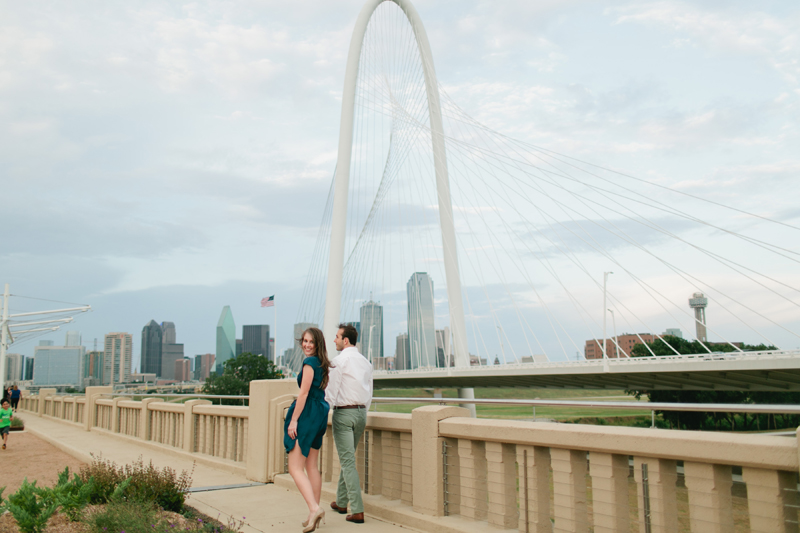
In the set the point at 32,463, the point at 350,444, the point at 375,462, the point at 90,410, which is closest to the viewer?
the point at 350,444

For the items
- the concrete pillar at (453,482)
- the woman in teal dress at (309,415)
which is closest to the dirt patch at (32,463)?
the woman in teal dress at (309,415)

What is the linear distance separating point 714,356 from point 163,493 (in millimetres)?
32810

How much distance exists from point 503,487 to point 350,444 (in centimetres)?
162

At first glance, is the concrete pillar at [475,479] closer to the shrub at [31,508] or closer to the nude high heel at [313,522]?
the nude high heel at [313,522]

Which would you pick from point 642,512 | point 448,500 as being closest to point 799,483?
point 642,512

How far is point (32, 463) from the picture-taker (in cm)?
1164

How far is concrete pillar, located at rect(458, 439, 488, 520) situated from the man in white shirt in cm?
112

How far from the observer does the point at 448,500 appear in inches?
200

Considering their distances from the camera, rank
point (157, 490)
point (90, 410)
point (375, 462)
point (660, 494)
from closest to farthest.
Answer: point (660, 494)
point (157, 490)
point (375, 462)
point (90, 410)

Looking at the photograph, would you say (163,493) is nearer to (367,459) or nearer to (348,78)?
(367,459)

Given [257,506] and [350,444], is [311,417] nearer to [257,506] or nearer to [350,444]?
[350,444]

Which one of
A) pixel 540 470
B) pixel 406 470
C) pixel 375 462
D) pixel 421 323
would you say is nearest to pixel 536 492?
pixel 540 470

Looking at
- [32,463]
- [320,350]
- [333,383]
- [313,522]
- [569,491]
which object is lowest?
[32,463]

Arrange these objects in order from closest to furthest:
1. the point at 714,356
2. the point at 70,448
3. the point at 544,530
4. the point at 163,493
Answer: the point at 544,530, the point at 163,493, the point at 70,448, the point at 714,356
